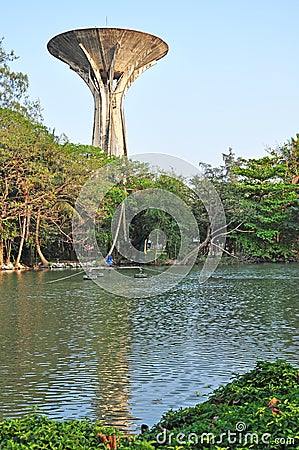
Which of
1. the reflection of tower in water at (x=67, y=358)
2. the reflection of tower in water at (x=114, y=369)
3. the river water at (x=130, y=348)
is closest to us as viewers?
the reflection of tower in water at (x=114, y=369)

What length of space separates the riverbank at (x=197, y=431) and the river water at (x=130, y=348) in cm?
149

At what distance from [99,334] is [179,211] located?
20565 millimetres

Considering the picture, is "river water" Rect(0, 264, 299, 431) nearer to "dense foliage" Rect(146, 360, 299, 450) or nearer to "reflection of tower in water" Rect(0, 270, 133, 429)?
"reflection of tower in water" Rect(0, 270, 133, 429)

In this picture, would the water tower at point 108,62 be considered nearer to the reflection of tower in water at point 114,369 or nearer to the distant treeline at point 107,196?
the distant treeline at point 107,196

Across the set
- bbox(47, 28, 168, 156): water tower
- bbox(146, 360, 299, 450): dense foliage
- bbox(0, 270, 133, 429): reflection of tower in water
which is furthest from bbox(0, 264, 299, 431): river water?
bbox(47, 28, 168, 156): water tower

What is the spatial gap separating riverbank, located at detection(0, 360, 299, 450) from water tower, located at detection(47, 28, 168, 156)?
26485 mm

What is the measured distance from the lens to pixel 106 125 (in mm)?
31234

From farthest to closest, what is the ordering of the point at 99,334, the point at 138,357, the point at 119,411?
the point at 99,334 → the point at 138,357 → the point at 119,411

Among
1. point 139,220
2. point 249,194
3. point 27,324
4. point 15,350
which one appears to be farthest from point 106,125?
point 15,350

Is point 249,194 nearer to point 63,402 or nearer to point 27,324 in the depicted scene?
point 27,324

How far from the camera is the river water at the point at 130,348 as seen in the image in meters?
5.11

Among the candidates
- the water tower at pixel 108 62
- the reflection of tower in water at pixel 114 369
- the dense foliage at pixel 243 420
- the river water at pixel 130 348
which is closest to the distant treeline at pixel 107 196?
the water tower at pixel 108 62

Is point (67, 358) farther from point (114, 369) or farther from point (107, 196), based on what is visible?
point (107, 196)

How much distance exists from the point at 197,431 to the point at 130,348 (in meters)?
4.80
